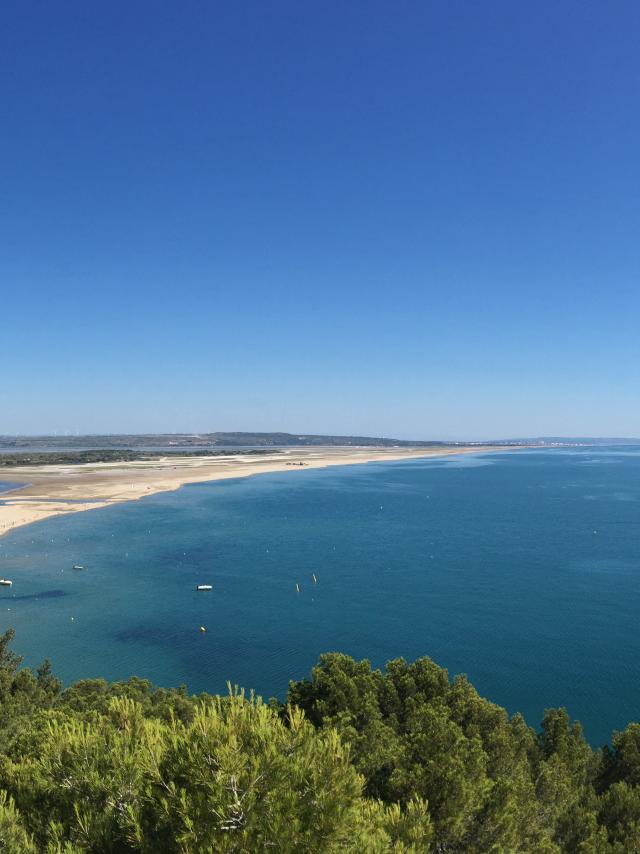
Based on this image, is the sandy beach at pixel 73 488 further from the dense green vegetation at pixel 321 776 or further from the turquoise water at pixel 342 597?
the dense green vegetation at pixel 321 776

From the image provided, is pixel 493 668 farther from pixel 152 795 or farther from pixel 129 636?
pixel 152 795

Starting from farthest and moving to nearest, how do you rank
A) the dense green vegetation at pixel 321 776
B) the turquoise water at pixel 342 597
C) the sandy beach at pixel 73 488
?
the sandy beach at pixel 73 488 → the turquoise water at pixel 342 597 → the dense green vegetation at pixel 321 776

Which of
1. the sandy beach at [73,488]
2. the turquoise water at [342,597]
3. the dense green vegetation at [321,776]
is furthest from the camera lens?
the sandy beach at [73,488]

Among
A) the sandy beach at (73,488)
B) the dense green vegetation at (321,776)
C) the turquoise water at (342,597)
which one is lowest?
the turquoise water at (342,597)

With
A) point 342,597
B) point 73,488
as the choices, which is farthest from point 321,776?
point 73,488

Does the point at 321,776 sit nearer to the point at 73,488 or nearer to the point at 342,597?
the point at 342,597

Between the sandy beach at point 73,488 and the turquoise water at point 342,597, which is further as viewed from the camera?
the sandy beach at point 73,488

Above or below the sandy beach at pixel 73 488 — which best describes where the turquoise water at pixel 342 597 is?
below

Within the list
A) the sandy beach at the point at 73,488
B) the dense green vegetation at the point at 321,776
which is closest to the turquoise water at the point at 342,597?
the sandy beach at the point at 73,488
